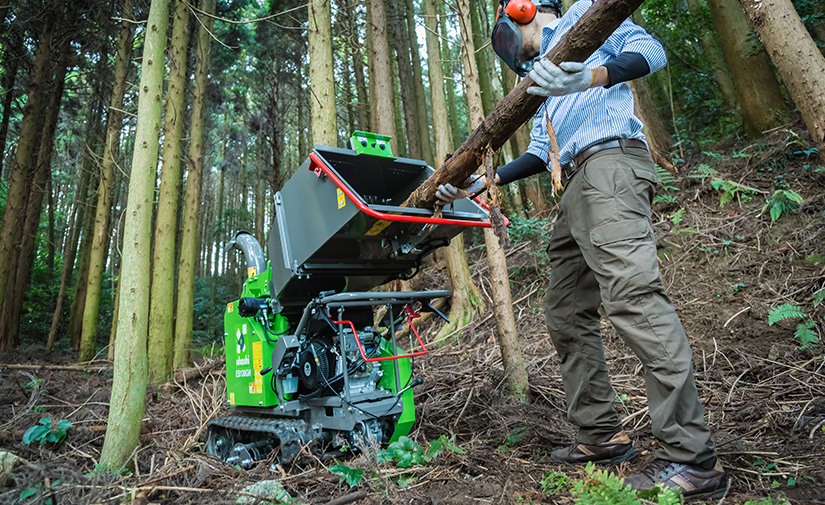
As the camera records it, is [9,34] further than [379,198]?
Yes

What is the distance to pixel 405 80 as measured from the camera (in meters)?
11.0

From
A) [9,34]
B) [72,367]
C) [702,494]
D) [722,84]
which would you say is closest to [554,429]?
[702,494]

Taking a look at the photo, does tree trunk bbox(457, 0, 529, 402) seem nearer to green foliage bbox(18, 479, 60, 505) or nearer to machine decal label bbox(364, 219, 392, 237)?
machine decal label bbox(364, 219, 392, 237)

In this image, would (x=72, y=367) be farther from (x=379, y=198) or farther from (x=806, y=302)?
(x=806, y=302)

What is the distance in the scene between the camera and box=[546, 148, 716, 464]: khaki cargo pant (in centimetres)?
200

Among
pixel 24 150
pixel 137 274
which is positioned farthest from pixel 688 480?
pixel 24 150

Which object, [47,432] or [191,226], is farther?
[191,226]

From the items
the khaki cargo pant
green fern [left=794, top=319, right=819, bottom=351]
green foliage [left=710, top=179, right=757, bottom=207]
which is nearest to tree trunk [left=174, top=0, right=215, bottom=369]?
the khaki cargo pant

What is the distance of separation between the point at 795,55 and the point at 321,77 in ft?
12.4

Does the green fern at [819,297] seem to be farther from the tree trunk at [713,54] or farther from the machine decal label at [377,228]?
the tree trunk at [713,54]

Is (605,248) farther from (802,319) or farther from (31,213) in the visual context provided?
(31,213)

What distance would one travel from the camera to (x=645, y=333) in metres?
2.10

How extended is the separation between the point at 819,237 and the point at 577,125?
3.39 meters

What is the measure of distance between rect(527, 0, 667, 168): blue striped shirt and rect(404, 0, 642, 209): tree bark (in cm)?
26
